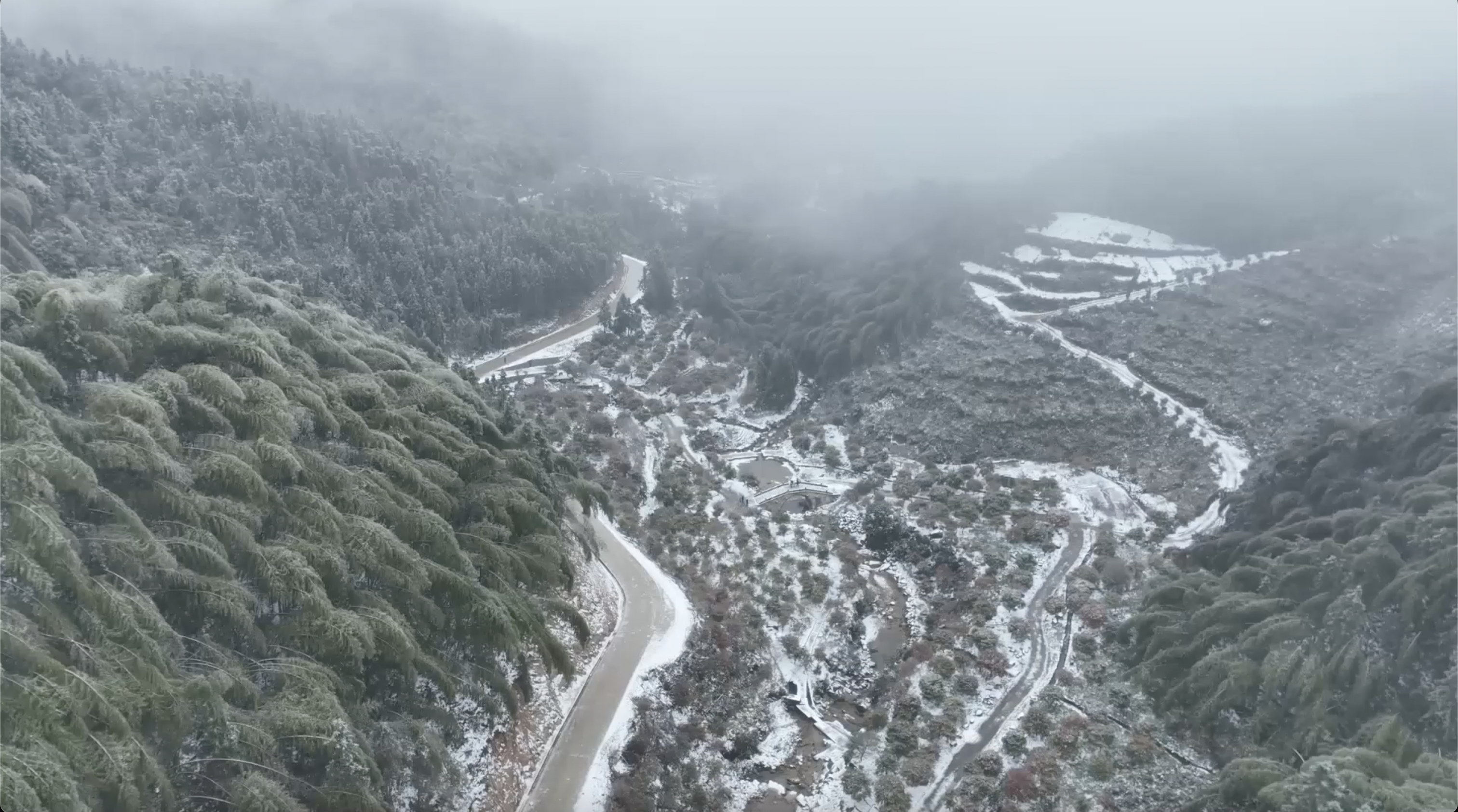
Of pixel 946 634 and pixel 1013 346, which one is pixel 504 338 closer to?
pixel 1013 346

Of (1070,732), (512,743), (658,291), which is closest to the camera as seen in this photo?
(512,743)

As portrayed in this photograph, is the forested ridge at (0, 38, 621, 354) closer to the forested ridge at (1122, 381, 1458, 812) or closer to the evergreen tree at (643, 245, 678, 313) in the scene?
the evergreen tree at (643, 245, 678, 313)

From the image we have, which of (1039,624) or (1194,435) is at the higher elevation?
(1194,435)

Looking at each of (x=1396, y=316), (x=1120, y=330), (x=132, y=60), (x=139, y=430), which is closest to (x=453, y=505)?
(x=139, y=430)

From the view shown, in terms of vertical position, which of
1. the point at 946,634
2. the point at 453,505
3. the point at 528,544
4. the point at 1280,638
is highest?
the point at 453,505

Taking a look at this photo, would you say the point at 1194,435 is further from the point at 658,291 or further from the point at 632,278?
the point at 632,278

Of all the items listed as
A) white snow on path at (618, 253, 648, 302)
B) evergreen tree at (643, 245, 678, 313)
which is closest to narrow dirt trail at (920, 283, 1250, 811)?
evergreen tree at (643, 245, 678, 313)

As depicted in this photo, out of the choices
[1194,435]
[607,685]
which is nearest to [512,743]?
[607,685]
